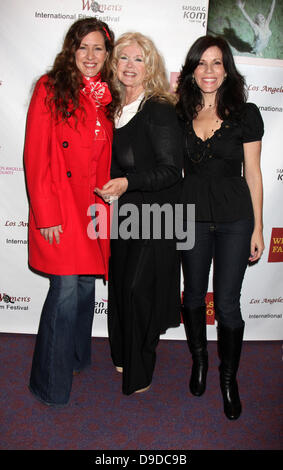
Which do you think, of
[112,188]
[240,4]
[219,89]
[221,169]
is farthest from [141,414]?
[240,4]

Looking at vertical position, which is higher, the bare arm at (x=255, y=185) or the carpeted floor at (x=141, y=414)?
the bare arm at (x=255, y=185)

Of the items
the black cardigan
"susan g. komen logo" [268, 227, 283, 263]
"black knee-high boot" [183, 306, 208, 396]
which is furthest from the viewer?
"susan g. komen logo" [268, 227, 283, 263]

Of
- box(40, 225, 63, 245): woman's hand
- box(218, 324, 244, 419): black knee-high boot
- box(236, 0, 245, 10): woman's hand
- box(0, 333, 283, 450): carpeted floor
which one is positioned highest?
box(236, 0, 245, 10): woman's hand

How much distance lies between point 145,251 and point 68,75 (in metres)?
0.92

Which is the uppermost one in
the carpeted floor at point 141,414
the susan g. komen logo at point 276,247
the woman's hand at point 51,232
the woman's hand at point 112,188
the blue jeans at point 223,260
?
the woman's hand at point 112,188

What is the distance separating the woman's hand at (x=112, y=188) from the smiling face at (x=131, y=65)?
537 millimetres

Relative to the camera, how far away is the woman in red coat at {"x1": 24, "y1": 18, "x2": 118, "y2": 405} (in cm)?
181

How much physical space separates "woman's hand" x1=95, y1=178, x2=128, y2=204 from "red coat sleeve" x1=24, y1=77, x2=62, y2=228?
0.26m

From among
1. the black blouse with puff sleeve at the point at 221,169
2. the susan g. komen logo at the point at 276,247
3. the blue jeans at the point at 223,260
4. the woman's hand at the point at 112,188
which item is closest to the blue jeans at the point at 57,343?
the woman's hand at the point at 112,188

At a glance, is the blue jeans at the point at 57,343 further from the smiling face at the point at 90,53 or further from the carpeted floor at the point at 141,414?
the smiling face at the point at 90,53

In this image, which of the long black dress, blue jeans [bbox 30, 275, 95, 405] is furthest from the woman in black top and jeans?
blue jeans [bbox 30, 275, 95, 405]

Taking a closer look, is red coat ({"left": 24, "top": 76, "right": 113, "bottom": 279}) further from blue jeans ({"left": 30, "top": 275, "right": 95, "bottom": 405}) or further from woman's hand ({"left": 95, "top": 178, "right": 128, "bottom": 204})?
woman's hand ({"left": 95, "top": 178, "right": 128, "bottom": 204})

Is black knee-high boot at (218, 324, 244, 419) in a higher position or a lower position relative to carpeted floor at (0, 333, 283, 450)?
higher

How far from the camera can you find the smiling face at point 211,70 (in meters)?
1.91
